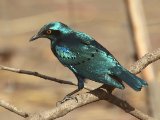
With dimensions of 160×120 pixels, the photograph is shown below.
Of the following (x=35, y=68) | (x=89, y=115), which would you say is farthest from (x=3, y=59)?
(x=89, y=115)

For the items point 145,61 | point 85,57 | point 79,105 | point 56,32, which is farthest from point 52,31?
point 79,105

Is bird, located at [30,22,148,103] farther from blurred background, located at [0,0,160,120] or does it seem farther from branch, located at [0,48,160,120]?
blurred background, located at [0,0,160,120]

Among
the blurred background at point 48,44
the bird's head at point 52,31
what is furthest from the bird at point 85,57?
the blurred background at point 48,44

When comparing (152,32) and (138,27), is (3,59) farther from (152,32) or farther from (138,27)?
(138,27)

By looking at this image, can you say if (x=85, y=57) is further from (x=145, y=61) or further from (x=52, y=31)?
(x=145, y=61)

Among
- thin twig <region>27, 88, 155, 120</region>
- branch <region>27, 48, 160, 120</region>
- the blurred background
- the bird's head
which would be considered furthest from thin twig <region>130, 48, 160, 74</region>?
the blurred background

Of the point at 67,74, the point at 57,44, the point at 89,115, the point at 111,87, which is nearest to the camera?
the point at 111,87

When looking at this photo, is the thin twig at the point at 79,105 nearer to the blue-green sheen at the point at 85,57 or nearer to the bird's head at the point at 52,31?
the blue-green sheen at the point at 85,57
